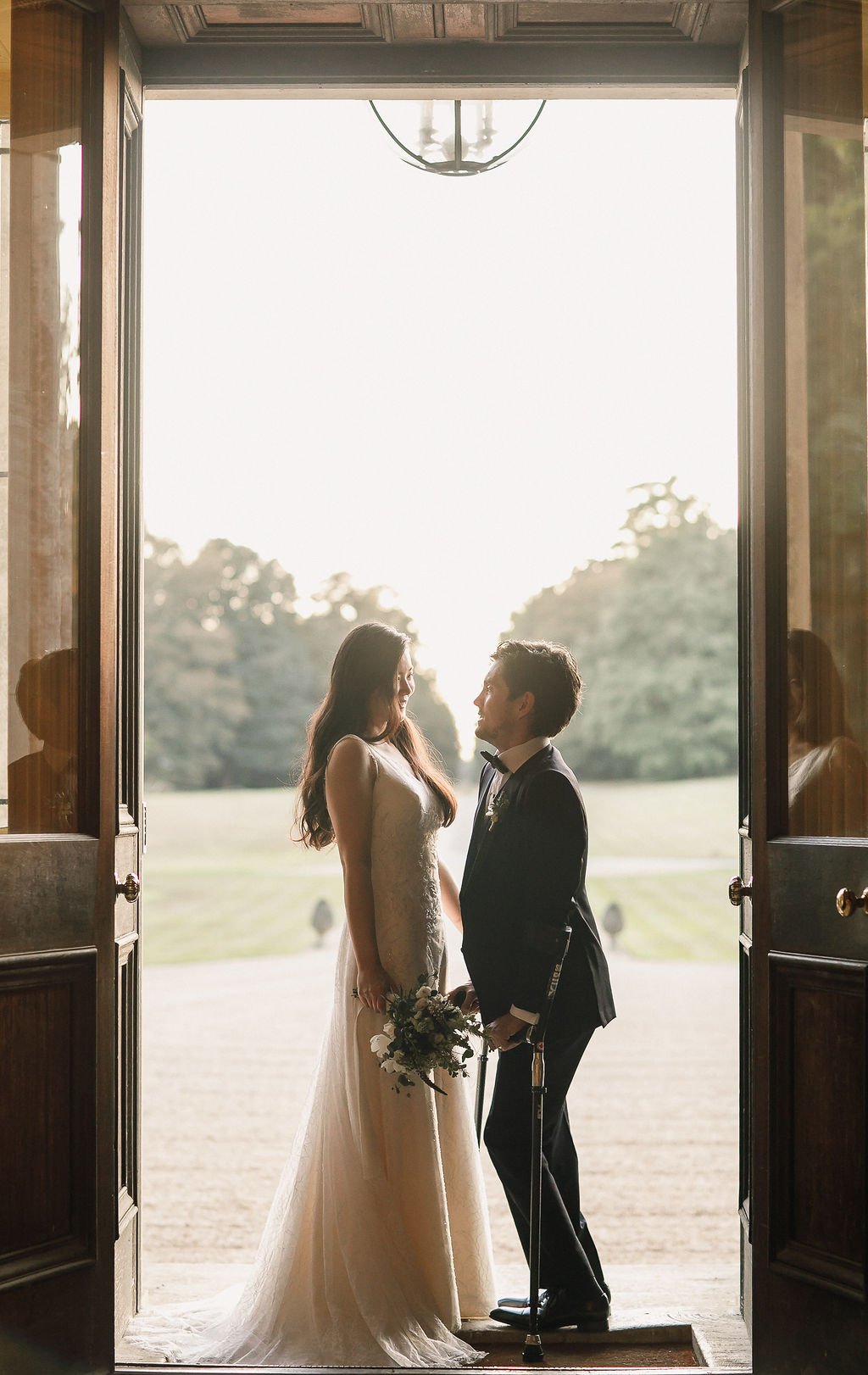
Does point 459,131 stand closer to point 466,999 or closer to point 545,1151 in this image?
point 466,999

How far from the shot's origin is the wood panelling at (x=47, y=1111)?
265 centimetres

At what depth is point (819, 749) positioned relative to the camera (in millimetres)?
2795

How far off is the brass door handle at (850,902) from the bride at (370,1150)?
1.15 m

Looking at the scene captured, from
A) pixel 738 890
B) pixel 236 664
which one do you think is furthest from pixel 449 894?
pixel 236 664

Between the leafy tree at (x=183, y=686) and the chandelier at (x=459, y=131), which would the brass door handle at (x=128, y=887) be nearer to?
the chandelier at (x=459, y=131)

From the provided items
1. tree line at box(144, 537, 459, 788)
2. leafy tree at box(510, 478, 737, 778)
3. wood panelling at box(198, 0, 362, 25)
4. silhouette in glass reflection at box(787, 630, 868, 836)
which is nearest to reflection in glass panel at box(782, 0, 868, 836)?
silhouette in glass reflection at box(787, 630, 868, 836)

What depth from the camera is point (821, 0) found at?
2830 millimetres

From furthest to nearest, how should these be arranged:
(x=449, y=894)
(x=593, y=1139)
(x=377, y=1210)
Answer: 1. (x=593, y=1139)
2. (x=449, y=894)
3. (x=377, y=1210)

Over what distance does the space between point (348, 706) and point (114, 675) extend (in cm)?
65

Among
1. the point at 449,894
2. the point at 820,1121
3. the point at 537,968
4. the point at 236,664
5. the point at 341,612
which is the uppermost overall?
the point at 341,612

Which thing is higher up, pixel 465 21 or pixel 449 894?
pixel 465 21

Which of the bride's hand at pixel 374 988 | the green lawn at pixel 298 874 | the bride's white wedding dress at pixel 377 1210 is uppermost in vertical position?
the bride's hand at pixel 374 988

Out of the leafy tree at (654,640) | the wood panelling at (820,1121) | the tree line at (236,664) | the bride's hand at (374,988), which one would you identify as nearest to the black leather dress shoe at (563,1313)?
the wood panelling at (820,1121)

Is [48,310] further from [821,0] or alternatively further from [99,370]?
[821,0]
